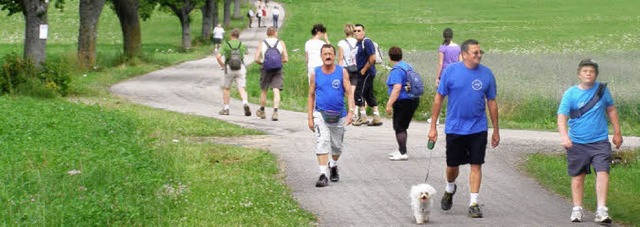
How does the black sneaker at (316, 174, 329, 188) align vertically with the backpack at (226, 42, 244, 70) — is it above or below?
below

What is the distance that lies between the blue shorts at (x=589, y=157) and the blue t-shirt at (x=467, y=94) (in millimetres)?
875

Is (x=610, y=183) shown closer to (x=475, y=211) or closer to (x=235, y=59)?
(x=475, y=211)

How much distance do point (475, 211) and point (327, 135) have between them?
256 cm

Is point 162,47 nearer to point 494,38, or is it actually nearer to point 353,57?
point 494,38

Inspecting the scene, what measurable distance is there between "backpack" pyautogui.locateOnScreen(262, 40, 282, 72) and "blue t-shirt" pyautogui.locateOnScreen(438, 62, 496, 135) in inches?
378

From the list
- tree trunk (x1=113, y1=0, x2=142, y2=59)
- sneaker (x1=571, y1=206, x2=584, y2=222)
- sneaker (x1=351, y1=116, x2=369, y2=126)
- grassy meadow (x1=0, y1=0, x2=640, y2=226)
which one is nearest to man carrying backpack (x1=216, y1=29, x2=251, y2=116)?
grassy meadow (x1=0, y1=0, x2=640, y2=226)

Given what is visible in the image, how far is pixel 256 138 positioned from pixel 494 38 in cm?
4843

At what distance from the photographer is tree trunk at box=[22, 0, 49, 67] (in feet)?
88.6

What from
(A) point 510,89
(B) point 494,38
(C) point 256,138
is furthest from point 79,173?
(B) point 494,38

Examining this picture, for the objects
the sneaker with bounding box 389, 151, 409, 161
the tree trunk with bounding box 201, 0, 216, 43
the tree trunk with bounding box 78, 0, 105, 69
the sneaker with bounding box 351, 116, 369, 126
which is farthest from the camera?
the tree trunk with bounding box 201, 0, 216, 43

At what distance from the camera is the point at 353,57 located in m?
20.0

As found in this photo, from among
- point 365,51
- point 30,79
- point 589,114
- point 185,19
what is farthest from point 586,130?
point 185,19

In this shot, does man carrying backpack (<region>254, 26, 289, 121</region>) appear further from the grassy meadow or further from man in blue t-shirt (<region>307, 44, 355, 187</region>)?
man in blue t-shirt (<region>307, 44, 355, 187</region>)

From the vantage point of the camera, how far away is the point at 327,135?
13461mm
